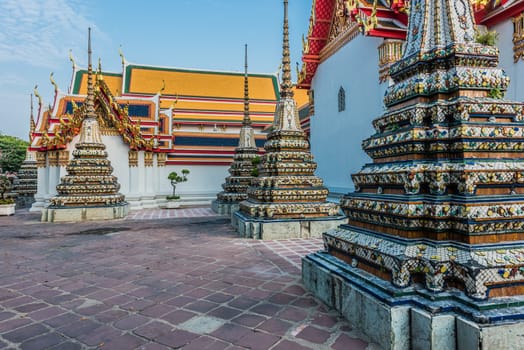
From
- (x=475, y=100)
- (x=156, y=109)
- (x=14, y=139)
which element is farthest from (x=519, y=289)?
(x=14, y=139)

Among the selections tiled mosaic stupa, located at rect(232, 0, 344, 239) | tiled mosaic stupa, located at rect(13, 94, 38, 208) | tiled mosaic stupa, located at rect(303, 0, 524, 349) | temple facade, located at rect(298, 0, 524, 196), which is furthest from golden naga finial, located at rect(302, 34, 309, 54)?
tiled mosaic stupa, located at rect(13, 94, 38, 208)

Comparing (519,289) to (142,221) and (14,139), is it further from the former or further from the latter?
(14,139)

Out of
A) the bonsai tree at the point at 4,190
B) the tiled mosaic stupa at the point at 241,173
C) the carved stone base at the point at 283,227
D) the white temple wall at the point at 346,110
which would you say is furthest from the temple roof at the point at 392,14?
the bonsai tree at the point at 4,190

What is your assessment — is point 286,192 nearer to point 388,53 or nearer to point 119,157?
point 388,53

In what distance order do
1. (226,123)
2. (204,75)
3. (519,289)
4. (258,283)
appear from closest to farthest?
1. (519,289)
2. (258,283)
3. (226,123)
4. (204,75)

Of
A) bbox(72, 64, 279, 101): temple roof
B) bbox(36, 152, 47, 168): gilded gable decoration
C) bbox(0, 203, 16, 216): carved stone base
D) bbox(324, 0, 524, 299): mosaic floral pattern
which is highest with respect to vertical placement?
bbox(72, 64, 279, 101): temple roof

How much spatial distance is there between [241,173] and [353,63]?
5.69m

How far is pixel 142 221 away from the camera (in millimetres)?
11133

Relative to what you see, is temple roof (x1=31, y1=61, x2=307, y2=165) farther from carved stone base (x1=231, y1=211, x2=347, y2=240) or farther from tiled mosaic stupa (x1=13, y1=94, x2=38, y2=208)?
carved stone base (x1=231, y1=211, x2=347, y2=240)

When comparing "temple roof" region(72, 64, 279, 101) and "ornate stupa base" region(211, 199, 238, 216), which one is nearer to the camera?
"ornate stupa base" region(211, 199, 238, 216)

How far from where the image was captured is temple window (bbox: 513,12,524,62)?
7.44m

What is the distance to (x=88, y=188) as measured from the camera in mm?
11594

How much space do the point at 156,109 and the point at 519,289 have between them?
17.7 m

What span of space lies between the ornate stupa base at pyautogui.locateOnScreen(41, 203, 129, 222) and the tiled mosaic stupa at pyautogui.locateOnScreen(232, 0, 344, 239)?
529 cm
